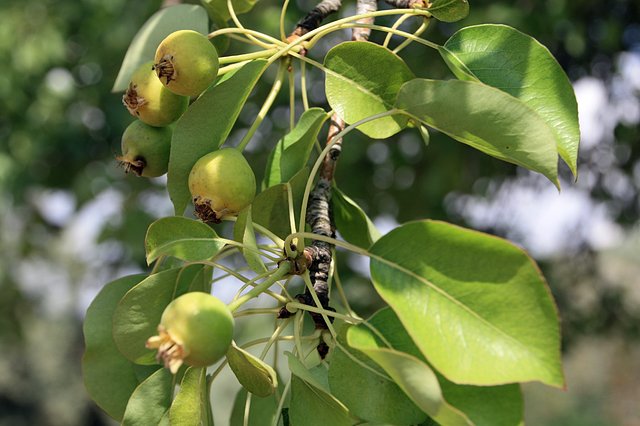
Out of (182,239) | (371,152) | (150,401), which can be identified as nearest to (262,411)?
(150,401)

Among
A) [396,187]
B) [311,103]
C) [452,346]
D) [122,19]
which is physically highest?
[452,346]

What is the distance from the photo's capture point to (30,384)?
Result: 980 cm

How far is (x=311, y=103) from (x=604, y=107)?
3.43 feet

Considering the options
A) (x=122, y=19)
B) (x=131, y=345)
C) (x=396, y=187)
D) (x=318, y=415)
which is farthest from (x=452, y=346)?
(x=122, y=19)

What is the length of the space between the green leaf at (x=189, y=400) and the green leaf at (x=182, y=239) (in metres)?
0.10

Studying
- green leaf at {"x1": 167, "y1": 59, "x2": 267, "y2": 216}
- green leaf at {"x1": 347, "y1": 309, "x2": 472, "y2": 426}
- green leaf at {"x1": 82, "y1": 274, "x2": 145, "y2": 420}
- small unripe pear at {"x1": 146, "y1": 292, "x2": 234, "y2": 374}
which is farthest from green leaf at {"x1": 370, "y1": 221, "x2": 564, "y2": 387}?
green leaf at {"x1": 82, "y1": 274, "x2": 145, "y2": 420}

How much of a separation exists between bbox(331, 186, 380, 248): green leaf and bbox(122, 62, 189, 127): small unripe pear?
209 millimetres

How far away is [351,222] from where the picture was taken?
0.88 metres

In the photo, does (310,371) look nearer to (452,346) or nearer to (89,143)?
(452,346)

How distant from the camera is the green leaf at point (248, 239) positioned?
2.17 ft

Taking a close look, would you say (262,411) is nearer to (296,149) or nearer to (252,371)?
(252,371)

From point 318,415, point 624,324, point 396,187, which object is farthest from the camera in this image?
point 624,324

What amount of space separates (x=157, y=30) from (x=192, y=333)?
59 cm

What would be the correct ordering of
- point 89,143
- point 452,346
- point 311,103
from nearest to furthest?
point 452,346, point 311,103, point 89,143
